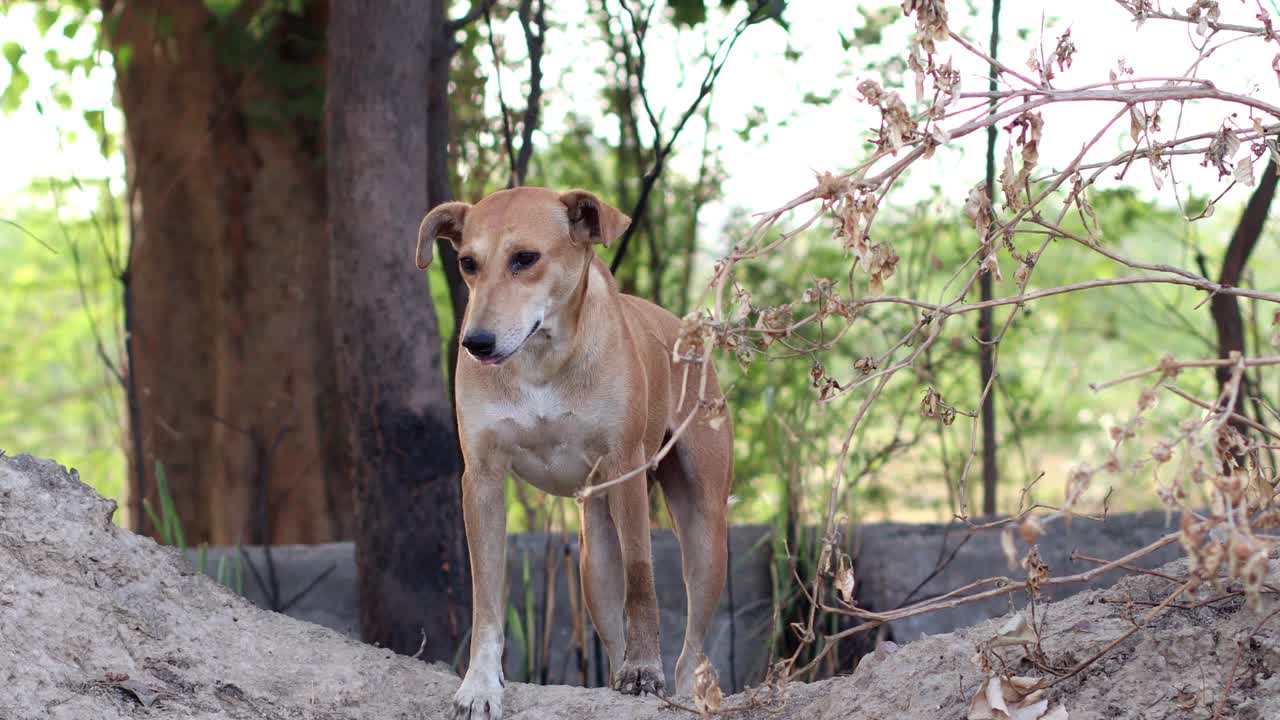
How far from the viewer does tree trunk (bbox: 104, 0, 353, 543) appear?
8000 millimetres

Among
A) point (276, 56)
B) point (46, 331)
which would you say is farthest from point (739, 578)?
point (46, 331)

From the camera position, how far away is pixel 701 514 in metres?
4.73

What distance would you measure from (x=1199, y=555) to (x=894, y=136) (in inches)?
39.2

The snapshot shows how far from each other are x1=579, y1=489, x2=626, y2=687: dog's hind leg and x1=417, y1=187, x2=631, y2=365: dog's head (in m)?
0.94

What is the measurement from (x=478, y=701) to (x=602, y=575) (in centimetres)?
97

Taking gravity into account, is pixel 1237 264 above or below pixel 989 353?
above

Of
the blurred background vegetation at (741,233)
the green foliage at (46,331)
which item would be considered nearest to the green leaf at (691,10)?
the blurred background vegetation at (741,233)

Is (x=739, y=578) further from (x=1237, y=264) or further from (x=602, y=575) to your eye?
(x=1237, y=264)

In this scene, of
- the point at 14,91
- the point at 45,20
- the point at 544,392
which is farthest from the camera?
the point at 45,20

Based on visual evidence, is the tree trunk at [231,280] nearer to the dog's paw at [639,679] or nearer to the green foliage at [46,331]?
the dog's paw at [639,679]

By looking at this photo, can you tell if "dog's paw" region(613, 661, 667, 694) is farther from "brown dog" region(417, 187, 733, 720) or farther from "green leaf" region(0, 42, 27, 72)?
"green leaf" region(0, 42, 27, 72)

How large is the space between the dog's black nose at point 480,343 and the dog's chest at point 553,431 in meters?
0.37

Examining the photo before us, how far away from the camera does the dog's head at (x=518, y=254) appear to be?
3.76 m

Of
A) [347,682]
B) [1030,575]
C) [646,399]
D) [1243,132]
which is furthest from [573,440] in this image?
[1243,132]
